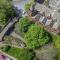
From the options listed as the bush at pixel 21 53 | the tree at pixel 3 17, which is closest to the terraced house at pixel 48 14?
the tree at pixel 3 17

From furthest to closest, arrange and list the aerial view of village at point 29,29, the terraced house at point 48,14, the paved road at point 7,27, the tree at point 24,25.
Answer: the terraced house at point 48,14
the paved road at point 7,27
the tree at point 24,25
the aerial view of village at point 29,29

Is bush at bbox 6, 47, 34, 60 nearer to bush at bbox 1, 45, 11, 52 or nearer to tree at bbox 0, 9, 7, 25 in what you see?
bush at bbox 1, 45, 11, 52

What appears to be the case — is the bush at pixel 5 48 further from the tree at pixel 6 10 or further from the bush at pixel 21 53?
the tree at pixel 6 10

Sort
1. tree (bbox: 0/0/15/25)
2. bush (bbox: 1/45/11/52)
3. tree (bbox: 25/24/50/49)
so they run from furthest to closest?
tree (bbox: 0/0/15/25) → bush (bbox: 1/45/11/52) → tree (bbox: 25/24/50/49)

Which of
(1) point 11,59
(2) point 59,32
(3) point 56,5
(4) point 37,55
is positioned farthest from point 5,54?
(3) point 56,5

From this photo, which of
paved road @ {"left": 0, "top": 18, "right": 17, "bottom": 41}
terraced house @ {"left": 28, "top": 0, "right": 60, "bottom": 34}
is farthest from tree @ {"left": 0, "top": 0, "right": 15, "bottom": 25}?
terraced house @ {"left": 28, "top": 0, "right": 60, "bottom": 34}

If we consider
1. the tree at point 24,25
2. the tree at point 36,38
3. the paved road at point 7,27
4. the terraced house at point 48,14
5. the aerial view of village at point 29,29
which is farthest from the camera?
the terraced house at point 48,14

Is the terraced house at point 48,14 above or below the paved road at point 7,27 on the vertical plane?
above

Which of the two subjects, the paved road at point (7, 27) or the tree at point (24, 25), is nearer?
the tree at point (24, 25)
